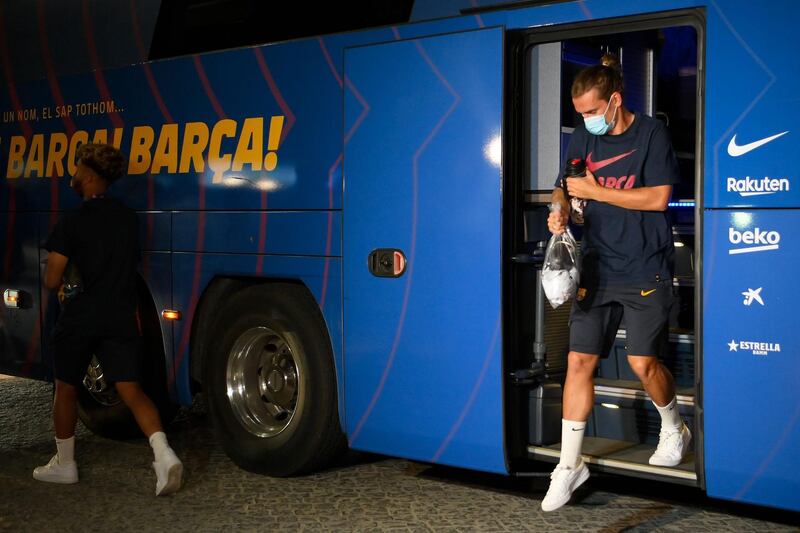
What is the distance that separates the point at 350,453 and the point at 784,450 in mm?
2985

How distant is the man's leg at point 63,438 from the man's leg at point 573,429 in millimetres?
2698

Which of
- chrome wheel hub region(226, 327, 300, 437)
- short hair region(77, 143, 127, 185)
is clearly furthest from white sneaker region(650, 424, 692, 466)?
short hair region(77, 143, 127, 185)

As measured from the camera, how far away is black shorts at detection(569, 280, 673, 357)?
5266 mm

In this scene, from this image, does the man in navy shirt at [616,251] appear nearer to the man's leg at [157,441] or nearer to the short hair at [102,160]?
the man's leg at [157,441]

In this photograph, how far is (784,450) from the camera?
4.62 meters

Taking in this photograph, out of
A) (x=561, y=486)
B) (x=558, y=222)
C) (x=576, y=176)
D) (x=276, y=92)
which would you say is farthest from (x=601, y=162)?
(x=276, y=92)

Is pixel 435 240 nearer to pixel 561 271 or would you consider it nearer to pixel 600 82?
pixel 561 271

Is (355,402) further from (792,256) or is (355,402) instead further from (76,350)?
(792,256)

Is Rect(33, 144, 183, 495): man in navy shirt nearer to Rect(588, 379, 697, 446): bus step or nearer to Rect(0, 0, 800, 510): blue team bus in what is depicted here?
Rect(0, 0, 800, 510): blue team bus

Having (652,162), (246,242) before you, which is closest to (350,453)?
(246,242)

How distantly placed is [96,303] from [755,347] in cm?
346

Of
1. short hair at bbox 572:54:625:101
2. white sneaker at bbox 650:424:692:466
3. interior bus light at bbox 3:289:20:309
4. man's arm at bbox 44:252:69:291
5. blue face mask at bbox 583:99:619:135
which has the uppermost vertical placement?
short hair at bbox 572:54:625:101

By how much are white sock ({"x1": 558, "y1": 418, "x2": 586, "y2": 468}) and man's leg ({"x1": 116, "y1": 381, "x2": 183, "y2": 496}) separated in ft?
6.78

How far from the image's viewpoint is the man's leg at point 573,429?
526 centimetres
